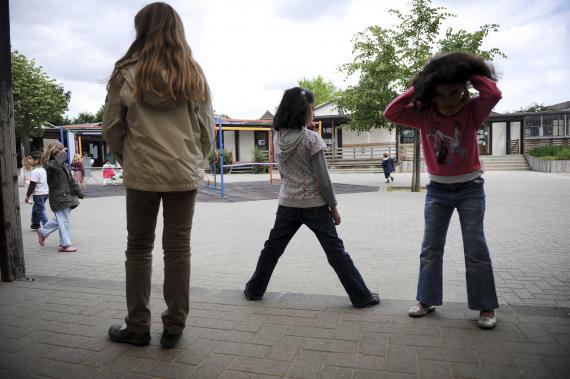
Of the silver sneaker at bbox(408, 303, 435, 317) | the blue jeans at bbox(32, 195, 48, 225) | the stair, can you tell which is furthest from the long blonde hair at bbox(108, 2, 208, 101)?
the stair

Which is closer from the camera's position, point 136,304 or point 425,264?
point 136,304

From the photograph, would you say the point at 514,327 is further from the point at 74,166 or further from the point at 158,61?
the point at 74,166

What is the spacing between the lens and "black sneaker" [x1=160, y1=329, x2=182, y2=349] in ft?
8.82

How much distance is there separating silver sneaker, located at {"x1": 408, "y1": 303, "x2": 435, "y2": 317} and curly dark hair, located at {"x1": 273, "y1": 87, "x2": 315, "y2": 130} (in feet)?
5.12

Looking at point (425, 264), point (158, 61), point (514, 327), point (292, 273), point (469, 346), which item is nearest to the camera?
point (158, 61)

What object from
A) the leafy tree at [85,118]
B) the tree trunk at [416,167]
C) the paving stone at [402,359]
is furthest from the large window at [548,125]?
the leafy tree at [85,118]

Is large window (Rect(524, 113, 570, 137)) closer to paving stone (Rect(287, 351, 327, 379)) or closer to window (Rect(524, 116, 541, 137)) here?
window (Rect(524, 116, 541, 137))

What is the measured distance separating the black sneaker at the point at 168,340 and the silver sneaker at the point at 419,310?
5.27ft

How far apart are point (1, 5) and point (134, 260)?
9.39 ft

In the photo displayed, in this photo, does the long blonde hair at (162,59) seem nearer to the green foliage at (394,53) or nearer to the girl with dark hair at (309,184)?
the girl with dark hair at (309,184)

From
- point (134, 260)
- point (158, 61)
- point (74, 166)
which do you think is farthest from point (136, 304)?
point (74, 166)

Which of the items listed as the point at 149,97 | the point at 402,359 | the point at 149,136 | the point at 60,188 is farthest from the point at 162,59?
the point at 60,188

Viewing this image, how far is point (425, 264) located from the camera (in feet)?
10.4

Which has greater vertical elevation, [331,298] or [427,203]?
[427,203]
